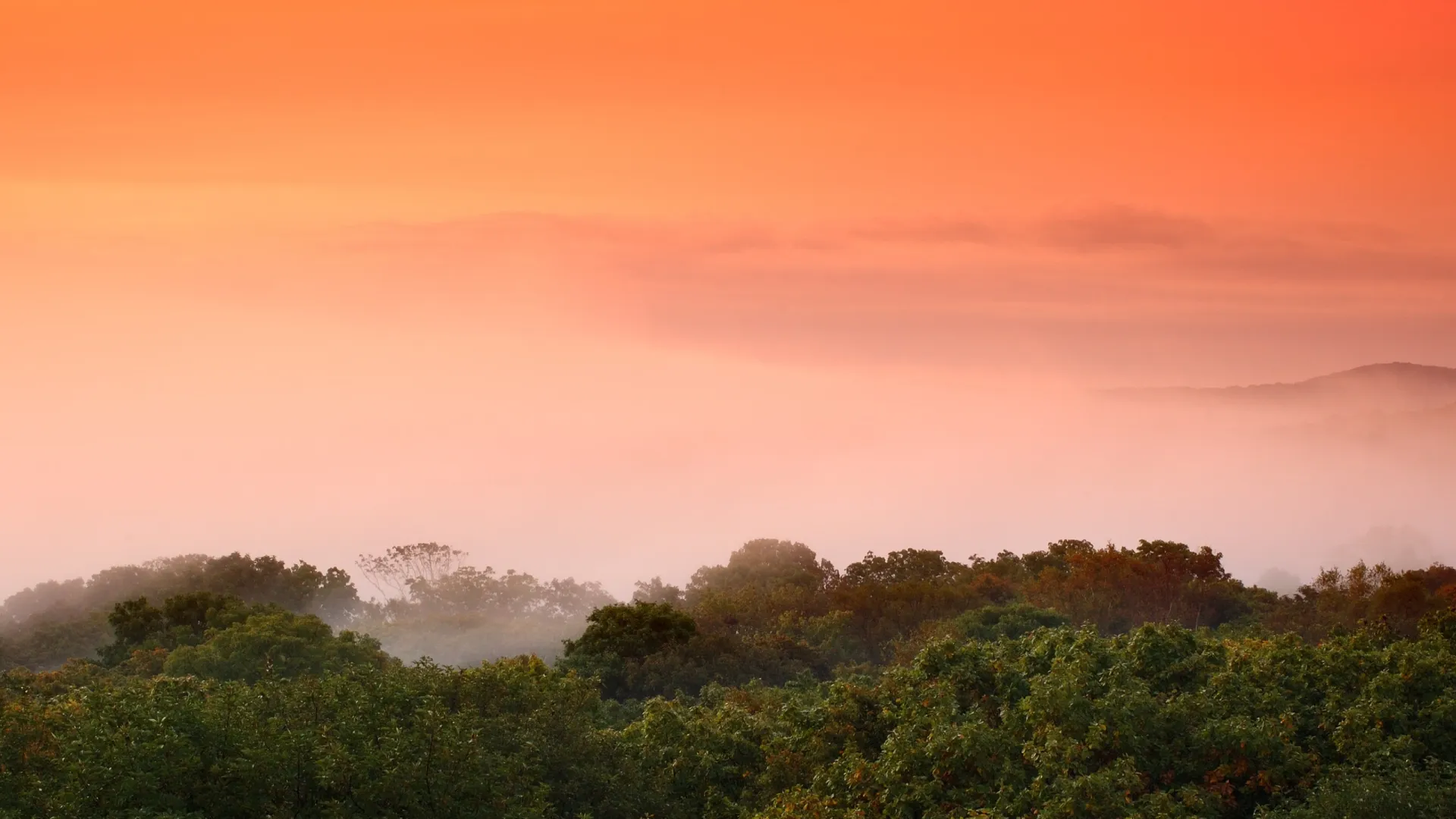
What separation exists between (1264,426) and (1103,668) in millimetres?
166017

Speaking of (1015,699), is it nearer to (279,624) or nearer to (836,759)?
(836,759)

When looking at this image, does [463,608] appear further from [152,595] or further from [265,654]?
[265,654]

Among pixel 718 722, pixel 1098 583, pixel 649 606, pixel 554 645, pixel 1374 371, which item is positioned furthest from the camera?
pixel 1374 371

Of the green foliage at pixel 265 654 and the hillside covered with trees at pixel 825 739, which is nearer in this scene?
the hillside covered with trees at pixel 825 739

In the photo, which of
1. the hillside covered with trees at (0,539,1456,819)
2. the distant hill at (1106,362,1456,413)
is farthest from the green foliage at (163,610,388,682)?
the distant hill at (1106,362,1456,413)

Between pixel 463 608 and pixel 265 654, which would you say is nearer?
pixel 265 654

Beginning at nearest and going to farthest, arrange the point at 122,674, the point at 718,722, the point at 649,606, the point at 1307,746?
the point at 1307,746 → the point at 718,722 → the point at 122,674 → the point at 649,606

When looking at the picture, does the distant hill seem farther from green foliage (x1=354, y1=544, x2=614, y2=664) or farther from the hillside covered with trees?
the hillside covered with trees

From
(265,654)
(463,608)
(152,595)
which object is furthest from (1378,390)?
(265,654)

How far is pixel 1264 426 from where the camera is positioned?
182 meters

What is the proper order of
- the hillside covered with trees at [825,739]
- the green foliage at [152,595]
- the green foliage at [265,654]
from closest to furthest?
1. the hillside covered with trees at [825,739]
2. the green foliage at [265,654]
3. the green foliage at [152,595]

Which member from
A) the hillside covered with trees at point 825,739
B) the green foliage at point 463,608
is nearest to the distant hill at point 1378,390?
the green foliage at point 463,608

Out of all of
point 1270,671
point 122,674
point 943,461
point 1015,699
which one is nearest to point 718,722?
point 1015,699

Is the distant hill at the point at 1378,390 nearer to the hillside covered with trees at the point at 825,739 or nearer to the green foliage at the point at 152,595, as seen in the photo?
the green foliage at the point at 152,595
